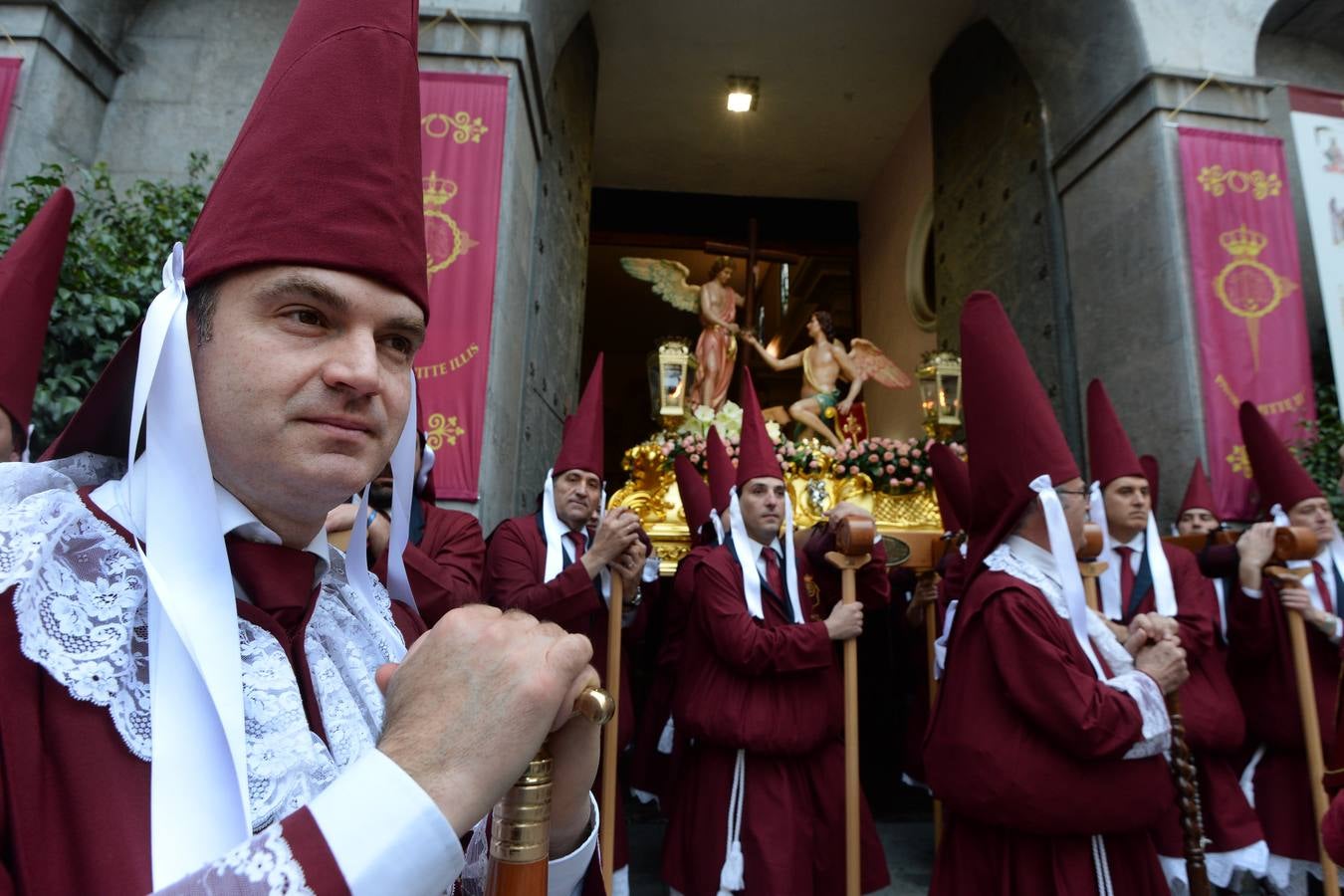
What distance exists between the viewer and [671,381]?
280 inches

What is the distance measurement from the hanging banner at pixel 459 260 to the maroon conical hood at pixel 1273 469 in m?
4.56

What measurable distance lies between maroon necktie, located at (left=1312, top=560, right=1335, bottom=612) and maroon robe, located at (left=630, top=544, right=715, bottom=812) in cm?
306

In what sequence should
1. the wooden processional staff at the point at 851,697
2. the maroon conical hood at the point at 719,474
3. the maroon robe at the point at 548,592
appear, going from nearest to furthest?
1. the wooden processional staff at the point at 851,697
2. the maroon robe at the point at 548,592
3. the maroon conical hood at the point at 719,474

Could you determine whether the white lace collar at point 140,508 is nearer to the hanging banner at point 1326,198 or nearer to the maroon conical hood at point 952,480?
the maroon conical hood at point 952,480

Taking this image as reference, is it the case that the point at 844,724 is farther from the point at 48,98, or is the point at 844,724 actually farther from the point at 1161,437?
the point at 48,98

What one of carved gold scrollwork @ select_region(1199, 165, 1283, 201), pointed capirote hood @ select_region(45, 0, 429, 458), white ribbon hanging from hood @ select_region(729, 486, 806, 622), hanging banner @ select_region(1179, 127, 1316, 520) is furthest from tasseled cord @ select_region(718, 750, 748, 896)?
carved gold scrollwork @ select_region(1199, 165, 1283, 201)

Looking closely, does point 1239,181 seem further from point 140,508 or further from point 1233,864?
point 140,508

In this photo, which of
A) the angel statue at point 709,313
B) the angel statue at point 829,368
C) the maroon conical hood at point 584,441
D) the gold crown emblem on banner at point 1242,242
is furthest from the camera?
the angel statue at point 709,313

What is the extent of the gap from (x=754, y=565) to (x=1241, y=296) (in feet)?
→ 16.2

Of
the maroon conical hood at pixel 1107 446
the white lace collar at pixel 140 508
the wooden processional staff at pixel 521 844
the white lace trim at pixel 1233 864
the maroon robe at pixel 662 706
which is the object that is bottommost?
the white lace trim at pixel 1233 864

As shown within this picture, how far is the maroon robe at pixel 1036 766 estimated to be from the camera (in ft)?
7.00

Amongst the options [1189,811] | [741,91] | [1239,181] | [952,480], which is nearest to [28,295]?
[1189,811]

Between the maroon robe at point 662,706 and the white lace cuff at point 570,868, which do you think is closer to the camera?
the white lace cuff at point 570,868

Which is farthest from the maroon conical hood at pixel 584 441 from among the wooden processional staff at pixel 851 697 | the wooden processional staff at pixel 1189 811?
the wooden processional staff at pixel 1189 811
